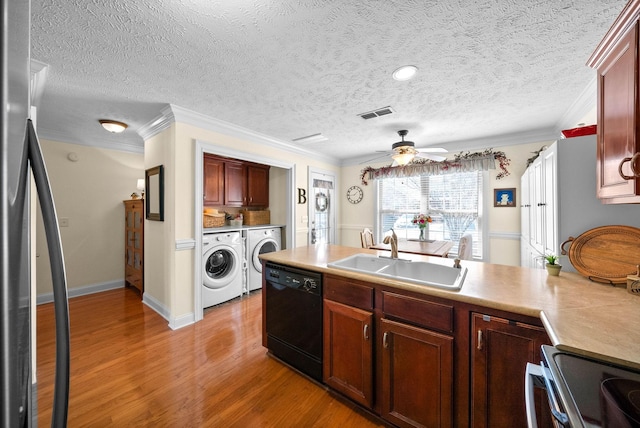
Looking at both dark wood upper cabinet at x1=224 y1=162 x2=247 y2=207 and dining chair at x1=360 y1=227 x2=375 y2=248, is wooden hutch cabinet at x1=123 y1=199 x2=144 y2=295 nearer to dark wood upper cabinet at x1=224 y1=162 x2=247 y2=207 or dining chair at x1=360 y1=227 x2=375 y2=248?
dark wood upper cabinet at x1=224 y1=162 x2=247 y2=207

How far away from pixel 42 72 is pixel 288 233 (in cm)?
319

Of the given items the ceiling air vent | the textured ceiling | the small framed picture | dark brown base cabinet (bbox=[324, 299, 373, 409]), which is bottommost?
dark brown base cabinet (bbox=[324, 299, 373, 409])

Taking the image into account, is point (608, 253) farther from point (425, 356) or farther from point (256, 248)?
point (256, 248)

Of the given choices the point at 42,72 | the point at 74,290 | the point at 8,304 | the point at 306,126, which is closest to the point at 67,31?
→ the point at 42,72

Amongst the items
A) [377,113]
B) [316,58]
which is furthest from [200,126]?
[377,113]

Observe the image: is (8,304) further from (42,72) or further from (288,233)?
(288,233)

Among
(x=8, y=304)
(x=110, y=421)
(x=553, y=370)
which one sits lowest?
(x=110, y=421)

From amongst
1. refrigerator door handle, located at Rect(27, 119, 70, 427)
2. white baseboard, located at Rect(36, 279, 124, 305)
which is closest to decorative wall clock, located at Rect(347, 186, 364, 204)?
white baseboard, located at Rect(36, 279, 124, 305)

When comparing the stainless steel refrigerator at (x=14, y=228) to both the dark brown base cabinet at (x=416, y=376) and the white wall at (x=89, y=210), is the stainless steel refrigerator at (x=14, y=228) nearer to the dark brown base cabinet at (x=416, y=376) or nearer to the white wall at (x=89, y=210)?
the dark brown base cabinet at (x=416, y=376)

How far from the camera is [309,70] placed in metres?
2.01

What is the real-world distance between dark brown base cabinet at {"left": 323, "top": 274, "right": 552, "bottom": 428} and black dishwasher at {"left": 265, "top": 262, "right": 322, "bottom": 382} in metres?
0.10

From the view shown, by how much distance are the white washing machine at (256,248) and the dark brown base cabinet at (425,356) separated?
2.30m

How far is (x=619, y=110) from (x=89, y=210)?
5510 millimetres

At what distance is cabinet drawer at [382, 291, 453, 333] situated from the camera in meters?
1.33
